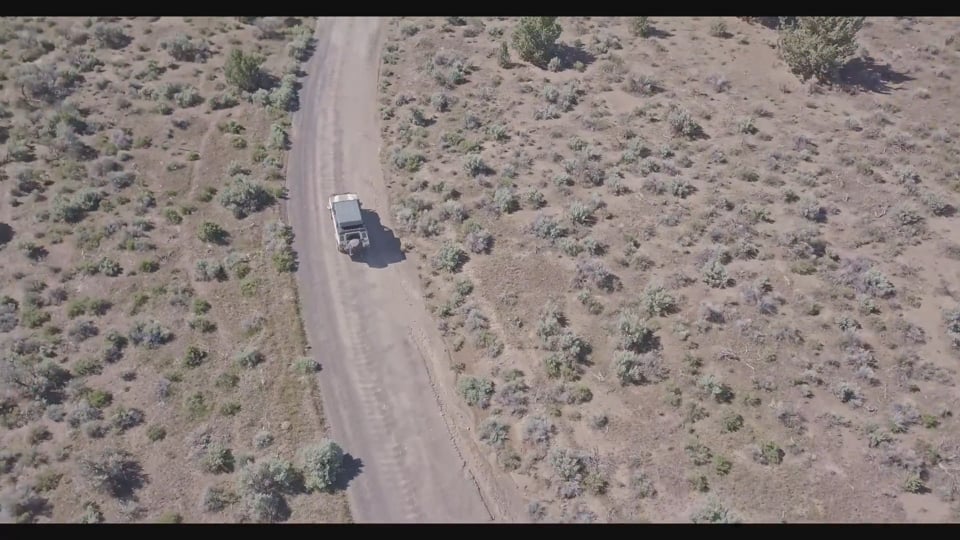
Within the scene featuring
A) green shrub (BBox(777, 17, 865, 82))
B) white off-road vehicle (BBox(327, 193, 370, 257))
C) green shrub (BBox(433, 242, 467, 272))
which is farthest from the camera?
green shrub (BBox(777, 17, 865, 82))

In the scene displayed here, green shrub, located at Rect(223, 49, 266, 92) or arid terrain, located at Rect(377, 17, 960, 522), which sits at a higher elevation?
green shrub, located at Rect(223, 49, 266, 92)

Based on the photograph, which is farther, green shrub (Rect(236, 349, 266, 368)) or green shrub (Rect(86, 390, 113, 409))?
green shrub (Rect(236, 349, 266, 368))

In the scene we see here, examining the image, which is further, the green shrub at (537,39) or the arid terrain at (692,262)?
the green shrub at (537,39)

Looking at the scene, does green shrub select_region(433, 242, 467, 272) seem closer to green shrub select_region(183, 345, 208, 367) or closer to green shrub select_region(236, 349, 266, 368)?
green shrub select_region(236, 349, 266, 368)

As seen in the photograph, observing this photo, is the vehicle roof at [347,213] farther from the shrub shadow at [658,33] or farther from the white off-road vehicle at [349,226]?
the shrub shadow at [658,33]

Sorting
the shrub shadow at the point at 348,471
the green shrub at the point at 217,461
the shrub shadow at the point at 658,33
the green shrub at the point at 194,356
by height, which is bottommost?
the shrub shadow at the point at 348,471

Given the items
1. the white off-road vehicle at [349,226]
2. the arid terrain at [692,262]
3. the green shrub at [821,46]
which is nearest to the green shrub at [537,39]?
the arid terrain at [692,262]

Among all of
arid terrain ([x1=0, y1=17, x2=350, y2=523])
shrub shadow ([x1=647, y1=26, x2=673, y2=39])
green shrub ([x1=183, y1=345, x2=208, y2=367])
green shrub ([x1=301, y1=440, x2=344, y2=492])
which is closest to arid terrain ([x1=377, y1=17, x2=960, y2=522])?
shrub shadow ([x1=647, y1=26, x2=673, y2=39])
